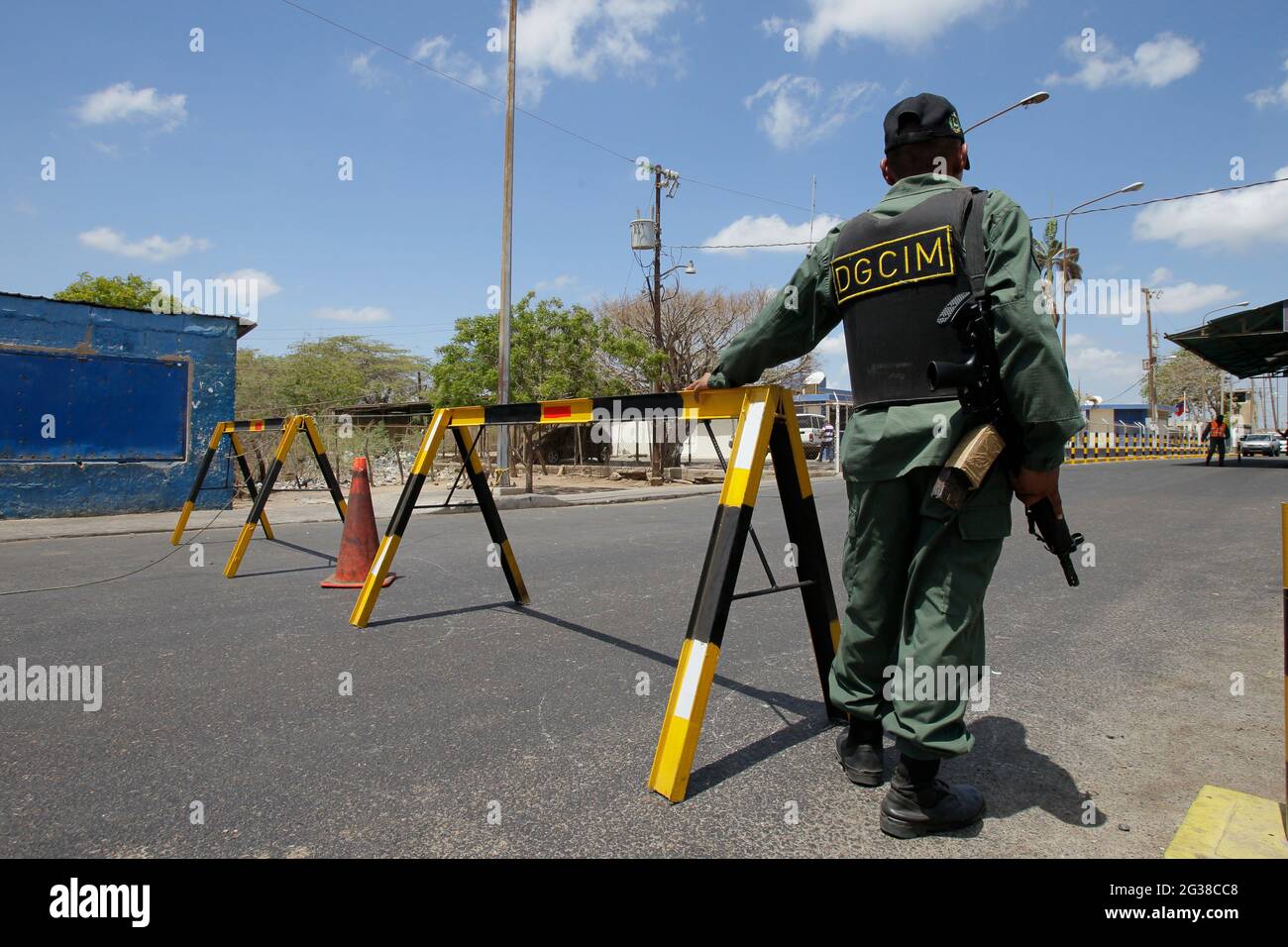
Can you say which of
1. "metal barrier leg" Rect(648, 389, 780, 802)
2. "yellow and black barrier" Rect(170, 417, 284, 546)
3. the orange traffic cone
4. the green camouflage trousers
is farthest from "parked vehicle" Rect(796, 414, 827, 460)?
the green camouflage trousers

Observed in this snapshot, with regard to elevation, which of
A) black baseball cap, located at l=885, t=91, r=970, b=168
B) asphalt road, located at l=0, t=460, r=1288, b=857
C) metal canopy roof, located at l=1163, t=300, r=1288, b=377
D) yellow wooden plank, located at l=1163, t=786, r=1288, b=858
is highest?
metal canopy roof, located at l=1163, t=300, r=1288, b=377

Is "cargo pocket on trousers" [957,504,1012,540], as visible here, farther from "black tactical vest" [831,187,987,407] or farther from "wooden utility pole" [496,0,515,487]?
"wooden utility pole" [496,0,515,487]

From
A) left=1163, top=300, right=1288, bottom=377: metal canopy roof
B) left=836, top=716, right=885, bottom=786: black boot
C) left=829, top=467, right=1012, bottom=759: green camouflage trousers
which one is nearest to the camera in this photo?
left=829, top=467, right=1012, bottom=759: green camouflage trousers

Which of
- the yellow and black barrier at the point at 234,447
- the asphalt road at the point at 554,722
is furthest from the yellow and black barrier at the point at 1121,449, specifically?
the yellow and black barrier at the point at 234,447

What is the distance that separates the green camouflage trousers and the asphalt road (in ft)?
1.06

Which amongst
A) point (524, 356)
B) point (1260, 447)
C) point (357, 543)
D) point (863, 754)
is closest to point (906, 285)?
→ point (863, 754)

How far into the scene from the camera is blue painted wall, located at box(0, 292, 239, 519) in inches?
424

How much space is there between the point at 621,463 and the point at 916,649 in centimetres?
2521

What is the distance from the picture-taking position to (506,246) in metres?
15.4

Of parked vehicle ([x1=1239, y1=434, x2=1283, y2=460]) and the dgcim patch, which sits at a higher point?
the dgcim patch

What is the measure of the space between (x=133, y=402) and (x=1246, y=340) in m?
28.5

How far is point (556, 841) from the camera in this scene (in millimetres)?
2098
